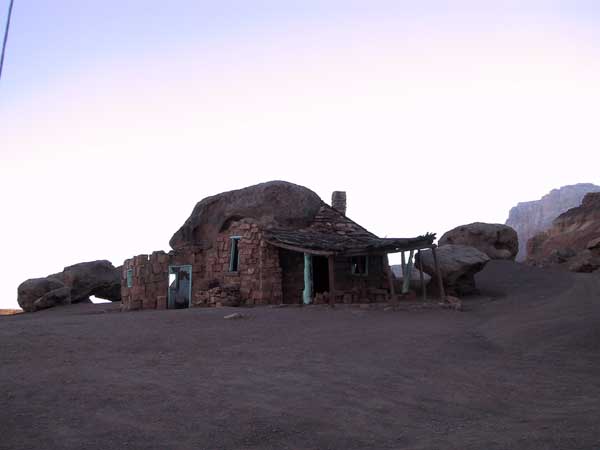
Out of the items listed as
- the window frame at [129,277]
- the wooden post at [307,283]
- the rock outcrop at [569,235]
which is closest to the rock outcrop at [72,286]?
the window frame at [129,277]

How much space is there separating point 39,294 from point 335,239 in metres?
15.5

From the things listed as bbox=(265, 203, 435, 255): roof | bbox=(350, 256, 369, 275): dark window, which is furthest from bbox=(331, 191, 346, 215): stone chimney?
bbox=(350, 256, 369, 275): dark window

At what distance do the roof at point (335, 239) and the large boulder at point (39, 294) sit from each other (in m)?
12.9

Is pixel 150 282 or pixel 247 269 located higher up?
pixel 247 269

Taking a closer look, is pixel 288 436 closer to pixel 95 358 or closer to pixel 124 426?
pixel 124 426

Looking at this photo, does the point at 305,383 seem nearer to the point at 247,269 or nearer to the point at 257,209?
the point at 247,269

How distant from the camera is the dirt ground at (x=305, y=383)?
505cm

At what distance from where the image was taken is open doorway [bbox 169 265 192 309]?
20.6 meters

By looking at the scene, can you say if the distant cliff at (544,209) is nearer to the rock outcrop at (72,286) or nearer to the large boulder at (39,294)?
the rock outcrop at (72,286)

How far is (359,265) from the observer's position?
18969mm

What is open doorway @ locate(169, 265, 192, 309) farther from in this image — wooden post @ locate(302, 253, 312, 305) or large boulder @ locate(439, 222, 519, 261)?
large boulder @ locate(439, 222, 519, 261)

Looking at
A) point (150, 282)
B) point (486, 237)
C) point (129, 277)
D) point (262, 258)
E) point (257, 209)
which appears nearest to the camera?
point (262, 258)

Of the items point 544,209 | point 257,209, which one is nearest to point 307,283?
point 257,209

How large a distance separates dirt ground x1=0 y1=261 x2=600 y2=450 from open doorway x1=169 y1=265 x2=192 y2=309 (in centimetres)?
754
